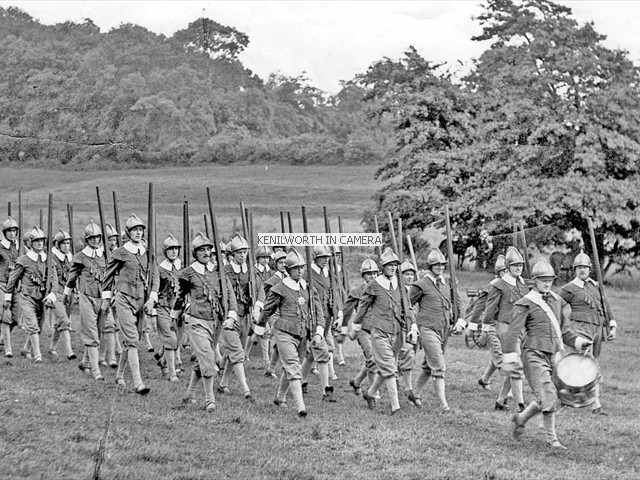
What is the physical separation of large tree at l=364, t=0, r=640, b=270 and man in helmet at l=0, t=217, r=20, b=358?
19.4 metres

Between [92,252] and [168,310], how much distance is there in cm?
154

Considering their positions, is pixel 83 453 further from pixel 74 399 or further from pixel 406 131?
pixel 406 131

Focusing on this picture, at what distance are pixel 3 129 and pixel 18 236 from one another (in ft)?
13.8

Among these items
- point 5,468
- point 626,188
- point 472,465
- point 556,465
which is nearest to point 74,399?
point 5,468

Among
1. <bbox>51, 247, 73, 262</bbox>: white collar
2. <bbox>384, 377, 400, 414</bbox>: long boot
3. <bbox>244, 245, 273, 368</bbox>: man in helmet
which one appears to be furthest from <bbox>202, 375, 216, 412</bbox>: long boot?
<bbox>51, 247, 73, 262</bbox>: white collar

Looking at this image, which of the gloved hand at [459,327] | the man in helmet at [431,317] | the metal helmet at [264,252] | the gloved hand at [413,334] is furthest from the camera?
the metal helmet at [264,252]

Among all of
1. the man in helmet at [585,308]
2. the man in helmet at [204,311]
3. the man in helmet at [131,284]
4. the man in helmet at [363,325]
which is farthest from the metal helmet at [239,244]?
the man in helmet at [585,308]

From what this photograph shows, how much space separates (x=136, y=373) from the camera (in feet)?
43.3

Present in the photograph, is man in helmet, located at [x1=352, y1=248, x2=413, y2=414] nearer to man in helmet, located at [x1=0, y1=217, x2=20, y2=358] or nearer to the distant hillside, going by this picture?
man in helmet, located at [x1=0, y1=217, x2=20, y2=358]

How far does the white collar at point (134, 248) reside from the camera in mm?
14055

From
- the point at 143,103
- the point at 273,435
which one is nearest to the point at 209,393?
the point at 273,435

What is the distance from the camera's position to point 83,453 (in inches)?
384

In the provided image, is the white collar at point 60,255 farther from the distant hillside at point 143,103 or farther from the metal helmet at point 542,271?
the metal helmet at point 542,271

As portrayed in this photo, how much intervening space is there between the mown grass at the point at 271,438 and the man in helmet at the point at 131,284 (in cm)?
84
